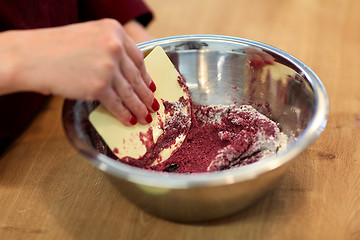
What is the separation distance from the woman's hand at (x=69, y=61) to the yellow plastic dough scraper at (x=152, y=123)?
84 millimetres

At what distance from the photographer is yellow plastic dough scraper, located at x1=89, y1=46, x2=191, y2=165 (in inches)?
28.0

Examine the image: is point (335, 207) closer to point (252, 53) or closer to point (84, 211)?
point (252, 53)

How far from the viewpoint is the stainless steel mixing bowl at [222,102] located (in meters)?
0.56

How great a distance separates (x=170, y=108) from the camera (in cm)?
84

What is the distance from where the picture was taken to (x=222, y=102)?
3.02 ft

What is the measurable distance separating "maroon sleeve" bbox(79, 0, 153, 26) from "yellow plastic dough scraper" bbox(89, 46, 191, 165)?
342 millimetres

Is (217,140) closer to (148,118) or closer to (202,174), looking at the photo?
(148,118)

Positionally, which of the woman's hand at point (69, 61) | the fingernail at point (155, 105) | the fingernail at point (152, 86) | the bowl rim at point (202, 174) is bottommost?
the fingernail at point (155, 105)

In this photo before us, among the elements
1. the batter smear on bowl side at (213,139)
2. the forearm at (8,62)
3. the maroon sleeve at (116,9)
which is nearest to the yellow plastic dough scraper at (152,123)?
the batter smear on bowl side at (213,139)

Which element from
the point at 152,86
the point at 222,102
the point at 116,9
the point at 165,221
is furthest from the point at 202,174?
the point at 116,9

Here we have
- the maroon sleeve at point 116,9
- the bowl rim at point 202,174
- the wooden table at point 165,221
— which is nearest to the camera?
the bowl rim at point 202,174

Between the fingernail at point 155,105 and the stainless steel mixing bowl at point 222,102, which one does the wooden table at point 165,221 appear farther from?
the fingernail at point 155,105

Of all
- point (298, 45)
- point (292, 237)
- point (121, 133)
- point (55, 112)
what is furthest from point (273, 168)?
point (298, 45)

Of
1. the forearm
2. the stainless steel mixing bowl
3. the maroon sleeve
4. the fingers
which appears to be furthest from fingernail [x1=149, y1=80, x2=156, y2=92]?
the maroon sleeve
